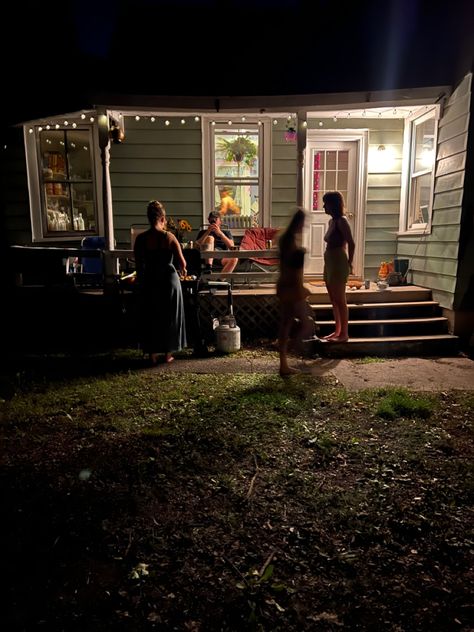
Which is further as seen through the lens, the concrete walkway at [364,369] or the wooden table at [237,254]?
the wooden table at [237,254]

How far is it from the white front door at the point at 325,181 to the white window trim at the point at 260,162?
31.0 inches

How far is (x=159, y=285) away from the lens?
525cm

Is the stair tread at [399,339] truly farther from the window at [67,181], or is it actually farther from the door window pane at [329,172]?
the window at [67,181]

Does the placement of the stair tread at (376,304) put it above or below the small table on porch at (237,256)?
below

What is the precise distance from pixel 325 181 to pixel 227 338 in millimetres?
4608

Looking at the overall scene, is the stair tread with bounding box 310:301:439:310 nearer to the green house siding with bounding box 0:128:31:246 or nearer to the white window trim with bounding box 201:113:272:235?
the white window trim with bounding box 201:113:272:235

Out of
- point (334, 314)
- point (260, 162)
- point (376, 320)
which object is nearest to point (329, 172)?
point (260, 162)

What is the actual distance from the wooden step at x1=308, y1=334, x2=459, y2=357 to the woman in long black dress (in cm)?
188

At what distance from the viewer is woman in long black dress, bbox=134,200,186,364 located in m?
5.13

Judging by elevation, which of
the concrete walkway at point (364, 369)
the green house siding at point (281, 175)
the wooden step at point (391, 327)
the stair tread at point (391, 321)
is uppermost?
the green house siding at point (281, 175)

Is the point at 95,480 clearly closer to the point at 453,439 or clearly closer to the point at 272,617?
the point at 272,617

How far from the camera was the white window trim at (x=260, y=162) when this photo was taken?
850 cm

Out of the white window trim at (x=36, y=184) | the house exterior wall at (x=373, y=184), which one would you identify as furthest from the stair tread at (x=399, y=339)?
the white window trim at (x=36, y=184)

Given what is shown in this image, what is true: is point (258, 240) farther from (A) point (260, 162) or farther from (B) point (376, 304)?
(B) point (376, 304)
